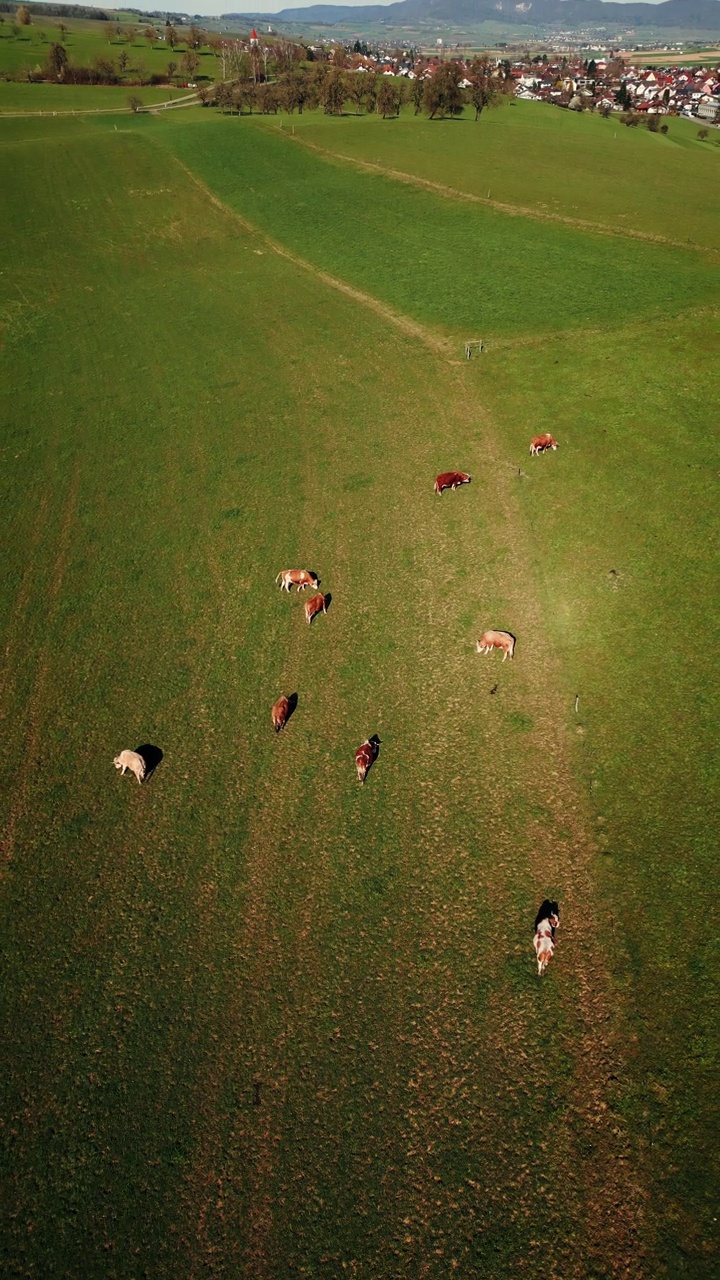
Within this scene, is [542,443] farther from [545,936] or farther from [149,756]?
[545,936]

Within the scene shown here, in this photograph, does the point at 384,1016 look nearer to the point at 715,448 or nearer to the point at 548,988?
the point at 548,988

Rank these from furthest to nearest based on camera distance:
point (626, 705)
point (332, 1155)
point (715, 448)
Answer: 1. point (715, 448)
2. point (626, 705)
3. point (332, 1155)

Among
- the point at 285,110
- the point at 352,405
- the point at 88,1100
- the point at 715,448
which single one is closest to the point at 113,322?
the point at 352,405

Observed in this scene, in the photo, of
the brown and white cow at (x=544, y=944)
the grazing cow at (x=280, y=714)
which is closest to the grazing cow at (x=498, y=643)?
the grazing cow at (x=280, y=714)

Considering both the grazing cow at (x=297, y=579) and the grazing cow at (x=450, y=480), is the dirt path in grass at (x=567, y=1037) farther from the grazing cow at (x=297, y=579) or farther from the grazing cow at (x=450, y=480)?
the grazing cow at (x=450, y=480)

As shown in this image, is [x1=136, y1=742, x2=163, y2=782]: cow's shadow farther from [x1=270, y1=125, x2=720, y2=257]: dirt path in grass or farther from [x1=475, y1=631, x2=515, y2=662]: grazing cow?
[x1=270, y1=125, x2=720, y2=257]: dirt path in grass
